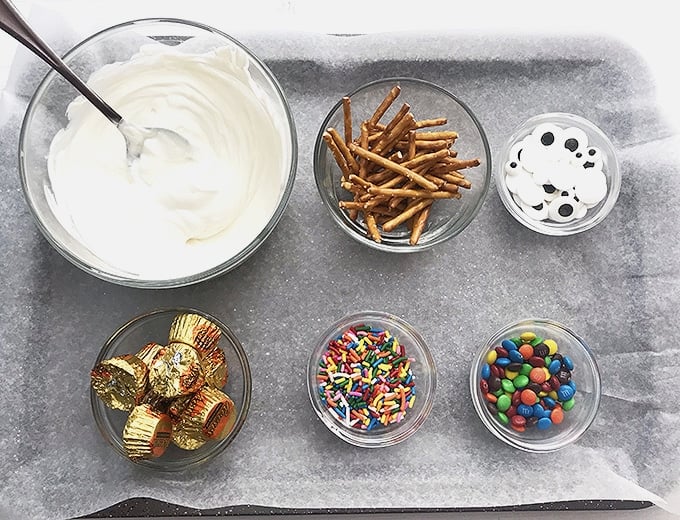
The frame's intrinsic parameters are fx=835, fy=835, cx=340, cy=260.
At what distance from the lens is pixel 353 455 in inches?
56.1

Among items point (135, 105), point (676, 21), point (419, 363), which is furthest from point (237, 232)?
point (676, 21)

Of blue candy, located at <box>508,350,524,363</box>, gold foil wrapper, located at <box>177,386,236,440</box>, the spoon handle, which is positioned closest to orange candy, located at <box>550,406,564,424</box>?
blue candy, located at <box>508,350,524,363</box>

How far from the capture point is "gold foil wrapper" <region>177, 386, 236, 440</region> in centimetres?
130

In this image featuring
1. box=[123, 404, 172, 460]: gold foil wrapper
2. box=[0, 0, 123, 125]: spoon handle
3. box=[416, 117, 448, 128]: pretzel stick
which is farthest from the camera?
box=[416, 117, 448, 128]: pretzel stick

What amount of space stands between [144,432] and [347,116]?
1.93 feet

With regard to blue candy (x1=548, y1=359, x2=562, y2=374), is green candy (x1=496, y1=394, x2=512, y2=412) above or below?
below

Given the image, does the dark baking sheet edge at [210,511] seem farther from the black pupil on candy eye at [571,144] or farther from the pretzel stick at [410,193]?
the black pupil on candy eye at [571,144]

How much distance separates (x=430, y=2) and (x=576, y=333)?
2.19 feet

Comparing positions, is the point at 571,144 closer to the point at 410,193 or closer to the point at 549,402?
the point at 410,193

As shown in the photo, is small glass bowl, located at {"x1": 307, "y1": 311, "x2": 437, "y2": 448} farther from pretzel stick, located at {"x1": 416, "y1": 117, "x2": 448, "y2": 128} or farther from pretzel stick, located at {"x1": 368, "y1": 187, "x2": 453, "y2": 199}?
pretzel stick, located at {"x1": 416, "y1": 117, "x2": 448, "y2": 128}

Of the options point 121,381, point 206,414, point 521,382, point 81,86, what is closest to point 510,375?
point 521,382

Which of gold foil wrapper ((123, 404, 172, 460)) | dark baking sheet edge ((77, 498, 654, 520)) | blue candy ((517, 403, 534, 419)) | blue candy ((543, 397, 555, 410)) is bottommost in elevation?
dark baking sheet edge ((77, 498, 654, 520))

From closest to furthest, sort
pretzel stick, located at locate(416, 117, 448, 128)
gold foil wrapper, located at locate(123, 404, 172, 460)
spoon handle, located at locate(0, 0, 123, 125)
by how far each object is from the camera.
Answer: spoon handle, located at locate(0, 0, 123, 125) → gold foil wrapper, located at locate(123, 404, 172, 460) → pretzel stick, located at locate(416, 117, 448, 128)

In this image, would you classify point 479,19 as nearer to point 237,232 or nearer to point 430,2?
point 430,2
